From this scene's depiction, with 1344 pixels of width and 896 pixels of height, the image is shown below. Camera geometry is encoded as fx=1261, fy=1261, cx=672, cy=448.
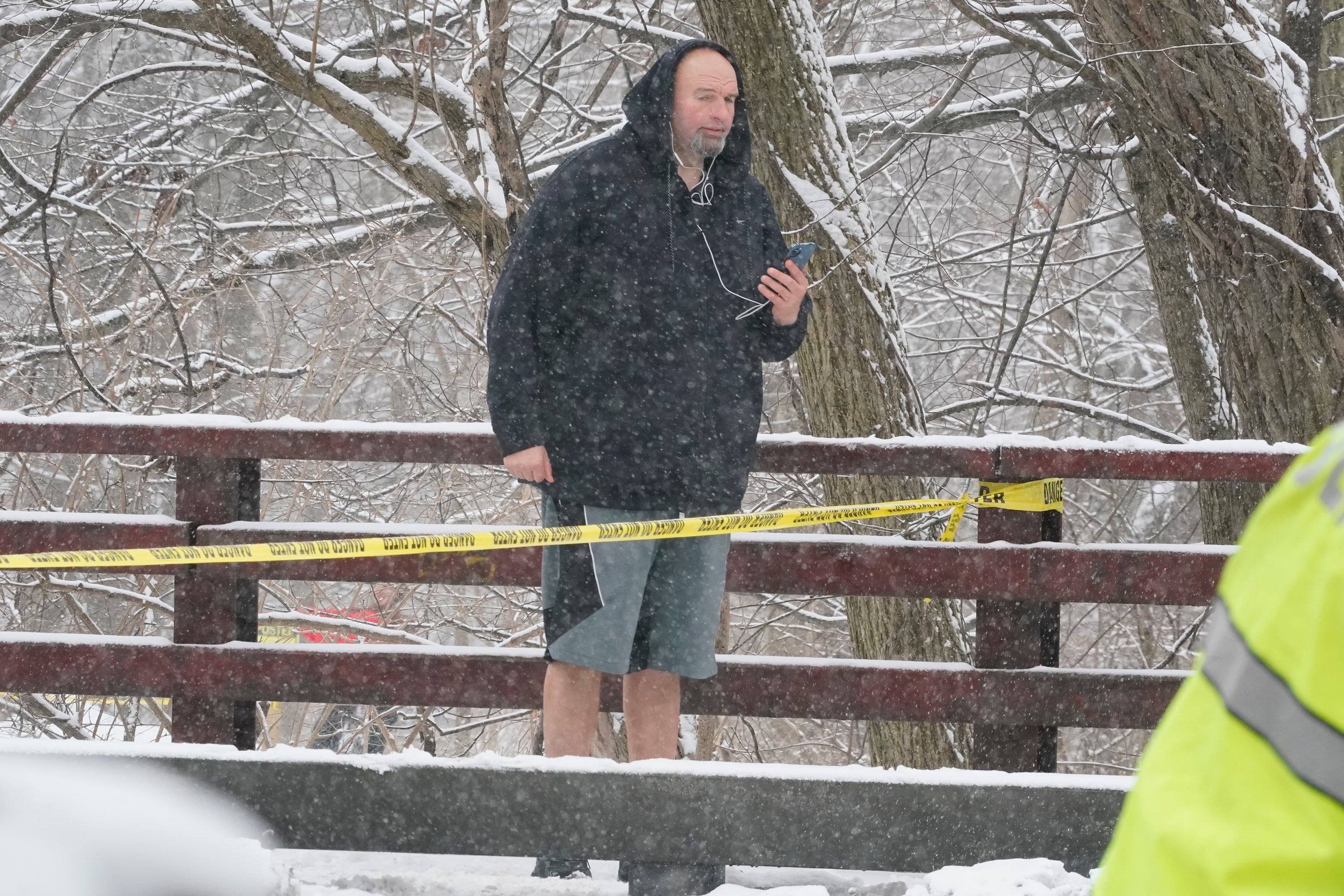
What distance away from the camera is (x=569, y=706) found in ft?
10.3

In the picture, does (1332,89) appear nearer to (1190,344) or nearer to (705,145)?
(1190,344)

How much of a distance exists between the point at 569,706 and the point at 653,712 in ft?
0.71

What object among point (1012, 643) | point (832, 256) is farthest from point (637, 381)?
point (832, 256)

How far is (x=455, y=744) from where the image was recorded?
11305mm

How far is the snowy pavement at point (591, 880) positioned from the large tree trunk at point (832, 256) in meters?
1.87

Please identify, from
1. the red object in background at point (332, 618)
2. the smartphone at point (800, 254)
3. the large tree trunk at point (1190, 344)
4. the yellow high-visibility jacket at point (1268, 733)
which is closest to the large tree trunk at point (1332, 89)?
the large tree trunk at point (1190, 344)

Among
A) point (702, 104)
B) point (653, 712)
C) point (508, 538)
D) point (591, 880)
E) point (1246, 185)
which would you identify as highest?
point (702, 104)

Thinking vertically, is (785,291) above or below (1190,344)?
above

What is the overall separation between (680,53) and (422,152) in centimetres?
270

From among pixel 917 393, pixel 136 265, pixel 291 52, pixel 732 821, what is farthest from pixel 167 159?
pixel 732 821

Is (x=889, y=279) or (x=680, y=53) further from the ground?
(x=680, y=53)

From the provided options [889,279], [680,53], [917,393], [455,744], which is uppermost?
[680,53]

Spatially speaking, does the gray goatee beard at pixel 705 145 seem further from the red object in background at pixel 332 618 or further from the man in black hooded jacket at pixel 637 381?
the red object in background at pixel 332 618

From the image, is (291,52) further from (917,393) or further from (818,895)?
(818,895)
